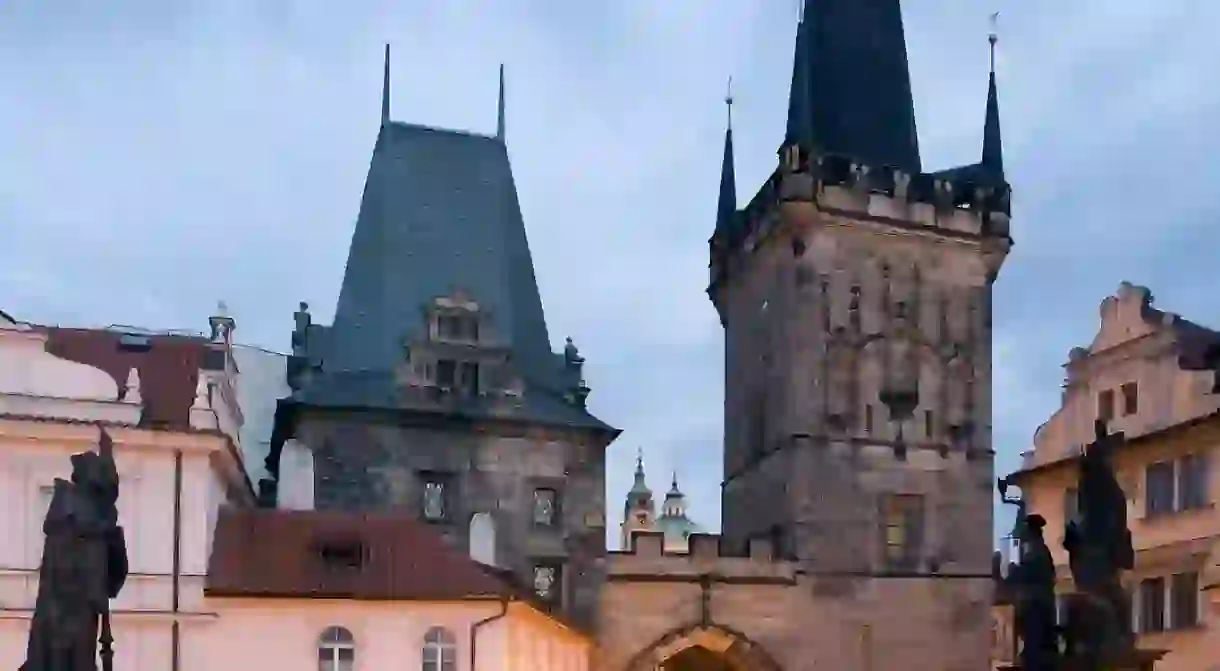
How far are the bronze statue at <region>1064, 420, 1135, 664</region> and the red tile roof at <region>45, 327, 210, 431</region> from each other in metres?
15.6

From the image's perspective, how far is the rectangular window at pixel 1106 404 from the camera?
93.5 feet

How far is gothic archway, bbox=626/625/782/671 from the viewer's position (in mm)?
35438

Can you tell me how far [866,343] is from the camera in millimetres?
38125

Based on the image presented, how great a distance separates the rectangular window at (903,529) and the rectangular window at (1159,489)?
10.5m

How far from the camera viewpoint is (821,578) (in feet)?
120

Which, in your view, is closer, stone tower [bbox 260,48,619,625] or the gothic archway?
stone tower [bbox 260,48,619,625]

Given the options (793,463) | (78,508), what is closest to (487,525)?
(793,463)

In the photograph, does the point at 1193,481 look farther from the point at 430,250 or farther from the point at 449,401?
the point at 430,250

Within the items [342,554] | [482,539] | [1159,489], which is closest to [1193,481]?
[1159,489]

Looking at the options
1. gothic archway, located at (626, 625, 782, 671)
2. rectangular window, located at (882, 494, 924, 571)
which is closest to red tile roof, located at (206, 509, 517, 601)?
gothic archway, located at (626, 625, 782, 671)

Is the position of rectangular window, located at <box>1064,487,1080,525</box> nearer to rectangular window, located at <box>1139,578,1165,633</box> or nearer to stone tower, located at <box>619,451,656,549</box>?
rectangular window, located at <box>1139,578,1165,633</box>

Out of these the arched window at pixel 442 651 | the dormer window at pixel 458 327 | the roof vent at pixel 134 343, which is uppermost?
the dormer window at pixel 458 327

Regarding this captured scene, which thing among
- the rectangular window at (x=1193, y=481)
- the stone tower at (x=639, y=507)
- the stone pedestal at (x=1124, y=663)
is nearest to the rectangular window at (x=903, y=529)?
the rectangular window at (x=1193, y=481)

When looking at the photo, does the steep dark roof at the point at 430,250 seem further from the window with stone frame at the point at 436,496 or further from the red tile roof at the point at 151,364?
the red tile roof at the point at 151,364
